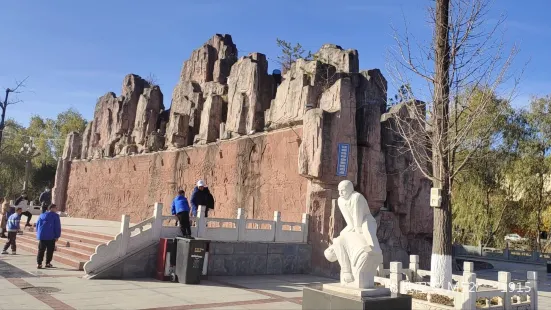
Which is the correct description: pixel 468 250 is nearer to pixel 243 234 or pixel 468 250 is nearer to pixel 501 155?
pixel 501 155

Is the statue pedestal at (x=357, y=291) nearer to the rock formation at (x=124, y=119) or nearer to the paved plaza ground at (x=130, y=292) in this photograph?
the paved plaza ground at (x=130, y=292)

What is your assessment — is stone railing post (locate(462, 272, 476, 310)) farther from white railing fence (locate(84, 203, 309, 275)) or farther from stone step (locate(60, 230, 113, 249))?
stone step (locate(60, 230, 113, 249))

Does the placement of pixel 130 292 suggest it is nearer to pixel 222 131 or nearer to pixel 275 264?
pixel 275 264

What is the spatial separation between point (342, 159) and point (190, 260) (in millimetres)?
4617

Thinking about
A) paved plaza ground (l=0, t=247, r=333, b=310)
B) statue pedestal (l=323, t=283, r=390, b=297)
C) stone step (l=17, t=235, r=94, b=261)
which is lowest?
paved plaza ground (l=0, t=247, r=333, b=310)

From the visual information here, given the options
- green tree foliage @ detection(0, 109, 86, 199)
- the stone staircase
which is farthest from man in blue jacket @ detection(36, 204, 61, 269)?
green tree foliage @ detection(0, 109, 86, 199)

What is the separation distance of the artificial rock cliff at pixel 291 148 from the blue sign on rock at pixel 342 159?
3cm

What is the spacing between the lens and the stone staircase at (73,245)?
10688mm

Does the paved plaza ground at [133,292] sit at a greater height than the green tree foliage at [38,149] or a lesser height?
lesser

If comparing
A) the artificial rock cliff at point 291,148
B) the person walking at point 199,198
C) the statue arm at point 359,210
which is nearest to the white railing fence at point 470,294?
the statue arm at point 359,210

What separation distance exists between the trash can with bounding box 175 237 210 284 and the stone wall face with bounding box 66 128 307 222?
12.2 feet

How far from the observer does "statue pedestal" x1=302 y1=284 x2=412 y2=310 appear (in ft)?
17.5

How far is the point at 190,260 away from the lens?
29.6ft

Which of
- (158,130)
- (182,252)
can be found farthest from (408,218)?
(158,130)
